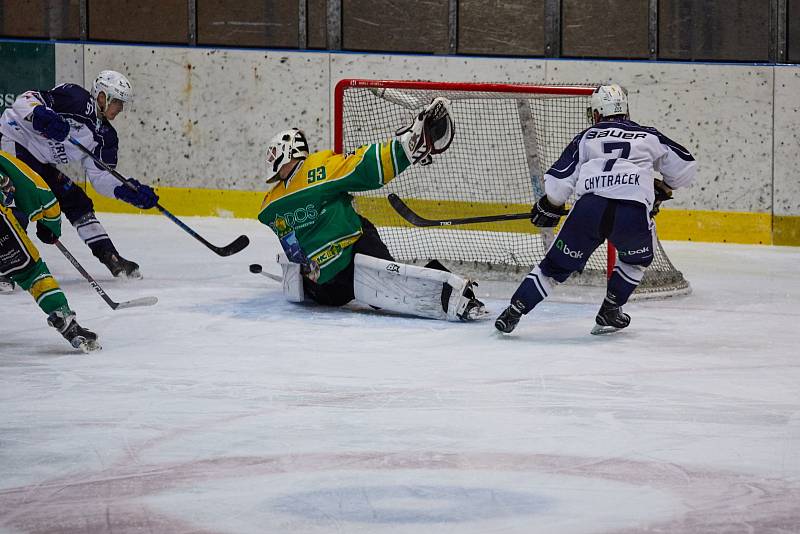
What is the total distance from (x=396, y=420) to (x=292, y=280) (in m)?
1.96

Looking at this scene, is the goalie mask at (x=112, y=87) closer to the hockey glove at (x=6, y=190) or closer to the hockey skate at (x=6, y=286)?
the hockey skate at (x=6, y=286)

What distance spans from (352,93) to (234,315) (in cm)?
165

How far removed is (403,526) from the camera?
242 cm

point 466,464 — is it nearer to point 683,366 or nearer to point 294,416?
point 294,416

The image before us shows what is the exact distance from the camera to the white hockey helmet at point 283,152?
497 centimetres

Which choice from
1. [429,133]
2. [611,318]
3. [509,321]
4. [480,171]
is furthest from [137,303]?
[480,171]

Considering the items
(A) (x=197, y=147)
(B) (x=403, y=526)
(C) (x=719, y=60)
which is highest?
(C) (x=719, y=60)

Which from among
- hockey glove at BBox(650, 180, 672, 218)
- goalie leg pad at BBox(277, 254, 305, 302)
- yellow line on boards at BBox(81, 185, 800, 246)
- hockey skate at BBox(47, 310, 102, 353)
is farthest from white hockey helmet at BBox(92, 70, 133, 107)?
hockey glove at BBox(650, 180, 672, 218)

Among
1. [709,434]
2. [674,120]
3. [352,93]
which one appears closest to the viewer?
[709,434]

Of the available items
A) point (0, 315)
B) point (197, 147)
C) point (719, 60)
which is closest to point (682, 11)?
point (719, 60)

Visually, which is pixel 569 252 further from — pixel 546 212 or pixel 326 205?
pixel 326 205

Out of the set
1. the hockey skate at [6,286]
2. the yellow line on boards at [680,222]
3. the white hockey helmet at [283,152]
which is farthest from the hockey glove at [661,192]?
the hockey skate at [6,286]

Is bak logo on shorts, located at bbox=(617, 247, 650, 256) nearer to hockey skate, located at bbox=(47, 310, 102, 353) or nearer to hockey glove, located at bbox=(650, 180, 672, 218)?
hockey glove, located at bbox=(650, 180, 672, 218)

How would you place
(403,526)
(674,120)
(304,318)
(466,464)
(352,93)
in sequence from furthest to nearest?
(674,120) < (352,93) < (304,318) < (466,464) < (403,526)
